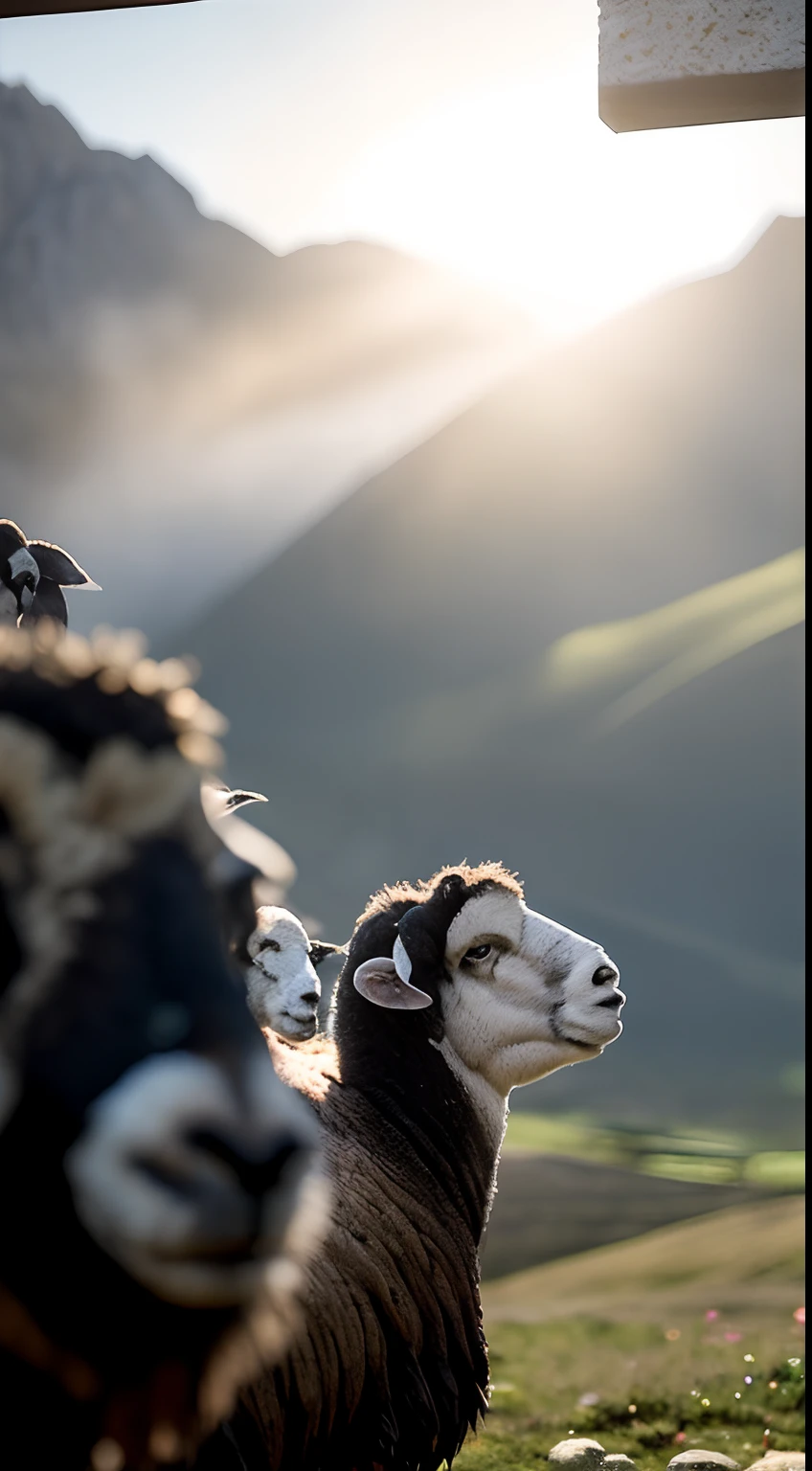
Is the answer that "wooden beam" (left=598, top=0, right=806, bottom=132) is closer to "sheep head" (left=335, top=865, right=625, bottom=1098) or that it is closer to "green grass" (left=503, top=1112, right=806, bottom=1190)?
"sheep head" (left=335, top=865, right=625, bottom=1098)

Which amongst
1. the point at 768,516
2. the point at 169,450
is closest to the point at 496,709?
the point at 768,516

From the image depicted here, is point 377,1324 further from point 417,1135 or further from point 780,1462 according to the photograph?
point 780,1462

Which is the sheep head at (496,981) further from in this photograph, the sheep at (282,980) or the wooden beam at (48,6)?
the wooden beam at (48,6)

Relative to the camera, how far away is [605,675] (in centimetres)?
582

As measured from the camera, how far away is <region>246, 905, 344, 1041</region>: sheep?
3250mm

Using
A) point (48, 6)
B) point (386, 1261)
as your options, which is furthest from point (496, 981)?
point (48, 6)

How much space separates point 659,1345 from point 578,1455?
0.89 meters

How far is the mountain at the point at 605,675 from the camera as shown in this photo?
556 cm

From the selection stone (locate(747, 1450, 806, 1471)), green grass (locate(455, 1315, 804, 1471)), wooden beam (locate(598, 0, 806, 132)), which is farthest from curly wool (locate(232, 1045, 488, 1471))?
wooden beam (locate(598, 0, 806, 132))

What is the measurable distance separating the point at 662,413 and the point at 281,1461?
4.65 metres

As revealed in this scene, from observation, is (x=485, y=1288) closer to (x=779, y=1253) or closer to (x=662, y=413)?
(x=779, y=1253)

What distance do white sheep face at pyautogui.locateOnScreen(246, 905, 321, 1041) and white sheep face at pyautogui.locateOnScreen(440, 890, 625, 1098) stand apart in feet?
1.88

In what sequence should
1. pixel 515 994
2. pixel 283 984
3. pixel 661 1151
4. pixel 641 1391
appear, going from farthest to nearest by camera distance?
1. pixel 661 1151
2. pixel 641 1391
3. pixel 283 984
4. pixel 515 994

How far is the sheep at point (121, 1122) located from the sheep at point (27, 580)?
198 centimetres
